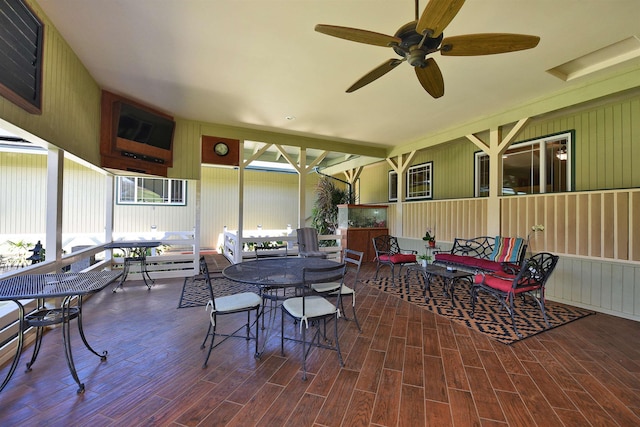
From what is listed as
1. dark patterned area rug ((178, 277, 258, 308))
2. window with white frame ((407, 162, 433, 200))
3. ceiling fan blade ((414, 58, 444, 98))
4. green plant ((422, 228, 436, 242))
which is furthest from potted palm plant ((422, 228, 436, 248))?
dark patterned area rug ((178, 277, 258, 308))

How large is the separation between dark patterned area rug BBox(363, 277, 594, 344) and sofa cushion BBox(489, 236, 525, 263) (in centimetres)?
67

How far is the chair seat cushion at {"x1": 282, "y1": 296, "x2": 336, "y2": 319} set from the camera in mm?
2326

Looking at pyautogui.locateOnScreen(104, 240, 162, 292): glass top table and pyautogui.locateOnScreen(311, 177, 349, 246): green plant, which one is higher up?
pyautogui.locateOnScreen(311, 177, 349, 246): green plant

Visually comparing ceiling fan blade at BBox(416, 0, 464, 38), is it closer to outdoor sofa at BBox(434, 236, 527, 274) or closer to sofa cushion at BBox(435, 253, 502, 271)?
outdoor sofa at BBox(434, 236, 527, 274)

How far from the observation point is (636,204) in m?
3.40

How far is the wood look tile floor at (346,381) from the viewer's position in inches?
67.9

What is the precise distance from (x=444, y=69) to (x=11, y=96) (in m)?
4.24

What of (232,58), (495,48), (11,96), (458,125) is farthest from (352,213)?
(11,96)

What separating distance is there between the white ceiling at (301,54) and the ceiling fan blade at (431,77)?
21.5 inches

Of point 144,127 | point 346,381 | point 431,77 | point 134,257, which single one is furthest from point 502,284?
point 144,127

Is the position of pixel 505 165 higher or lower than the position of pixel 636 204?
higher

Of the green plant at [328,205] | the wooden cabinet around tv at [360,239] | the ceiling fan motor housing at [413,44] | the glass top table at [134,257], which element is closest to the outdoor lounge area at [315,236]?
the ceiling fan motor housing at [413,44]

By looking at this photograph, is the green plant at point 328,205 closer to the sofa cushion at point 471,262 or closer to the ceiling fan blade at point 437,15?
the sofa cushion at point 471,262

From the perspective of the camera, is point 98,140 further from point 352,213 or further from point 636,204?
point 636,204
